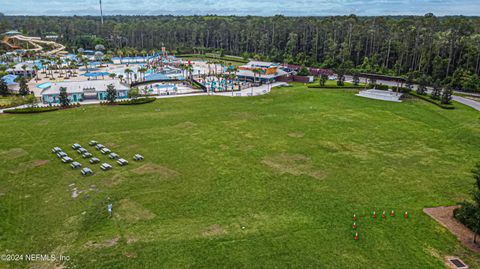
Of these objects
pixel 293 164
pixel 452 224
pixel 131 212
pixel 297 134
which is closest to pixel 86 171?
pixel 131 212

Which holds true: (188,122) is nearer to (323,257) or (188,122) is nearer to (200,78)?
(323,257)

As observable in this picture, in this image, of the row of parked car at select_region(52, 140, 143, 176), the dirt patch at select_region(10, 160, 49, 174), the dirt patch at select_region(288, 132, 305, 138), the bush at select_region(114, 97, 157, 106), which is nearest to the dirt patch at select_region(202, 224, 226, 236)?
the row of parked car at select_region(52, 140, 143, 176)

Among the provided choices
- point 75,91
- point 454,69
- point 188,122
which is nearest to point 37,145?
point 188,122

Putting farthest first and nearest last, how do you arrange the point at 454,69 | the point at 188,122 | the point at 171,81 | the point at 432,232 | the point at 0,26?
the point at 0,26 < the point at 171,81 < the point at 454,69 < the point at 188,122 < the point at 432,232

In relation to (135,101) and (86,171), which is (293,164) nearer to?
(86,171)

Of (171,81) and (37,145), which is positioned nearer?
(37,145)

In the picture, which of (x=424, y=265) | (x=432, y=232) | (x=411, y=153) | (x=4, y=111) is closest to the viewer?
(x=424, y=265)

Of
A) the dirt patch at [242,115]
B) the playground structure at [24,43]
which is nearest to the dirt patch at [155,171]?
the dirt patch at [242,115]
